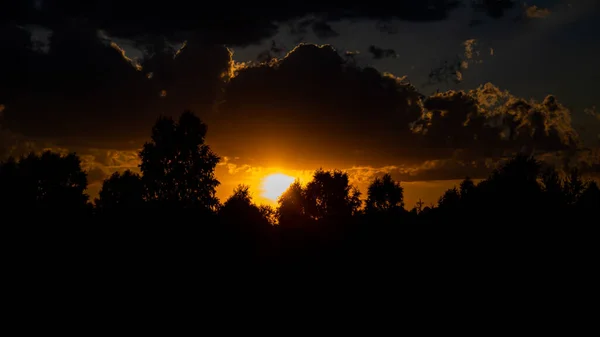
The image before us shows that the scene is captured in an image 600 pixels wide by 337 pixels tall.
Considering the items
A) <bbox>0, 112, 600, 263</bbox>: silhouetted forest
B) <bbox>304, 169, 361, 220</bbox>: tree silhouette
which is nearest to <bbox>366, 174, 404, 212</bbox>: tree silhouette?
<bbox>304, 169, 361, 220</bbox>: tree silhouette

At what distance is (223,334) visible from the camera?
1089 inches

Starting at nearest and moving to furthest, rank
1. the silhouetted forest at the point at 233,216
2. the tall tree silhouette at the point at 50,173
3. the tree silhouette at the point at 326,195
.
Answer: the silhouetted forest at the point at 233,216, the tall tree silhouette at the point at 50,173, the tree silhouette at the point at 326,195

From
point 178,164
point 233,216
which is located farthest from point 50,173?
point 233,216

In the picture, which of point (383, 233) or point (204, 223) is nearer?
point (204, 223)

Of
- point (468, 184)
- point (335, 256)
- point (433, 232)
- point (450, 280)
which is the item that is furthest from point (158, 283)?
point (468, 184)

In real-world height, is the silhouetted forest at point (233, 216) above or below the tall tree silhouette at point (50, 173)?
below

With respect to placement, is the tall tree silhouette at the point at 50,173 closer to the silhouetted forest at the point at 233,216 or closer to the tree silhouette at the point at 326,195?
the silhouetted forest at the point at 233,216

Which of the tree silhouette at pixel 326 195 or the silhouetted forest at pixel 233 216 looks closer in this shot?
the silhouetted forest at pixel 233 216

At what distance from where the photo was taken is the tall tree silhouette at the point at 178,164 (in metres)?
67.9

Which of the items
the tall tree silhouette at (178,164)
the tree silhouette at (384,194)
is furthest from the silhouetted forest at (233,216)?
the tree silhouette at (384,194)

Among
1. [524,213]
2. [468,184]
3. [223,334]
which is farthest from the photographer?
[468,184]

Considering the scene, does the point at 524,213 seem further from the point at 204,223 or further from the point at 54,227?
the point at 54,227

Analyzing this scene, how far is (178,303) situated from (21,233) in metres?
15.1

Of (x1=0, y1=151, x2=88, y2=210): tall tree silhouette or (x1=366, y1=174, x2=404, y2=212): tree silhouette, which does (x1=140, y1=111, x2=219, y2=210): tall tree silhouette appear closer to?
(x1=0, y1=151, x2=88, y2=210): tall tree silhouette
